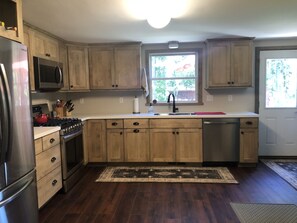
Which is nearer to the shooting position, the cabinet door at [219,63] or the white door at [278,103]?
the cabinet door at [219,63]

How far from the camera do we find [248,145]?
13.0 ft

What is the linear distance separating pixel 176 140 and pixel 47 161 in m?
2.13

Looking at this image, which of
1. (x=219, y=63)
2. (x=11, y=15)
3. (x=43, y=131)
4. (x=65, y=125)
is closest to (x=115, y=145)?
(x=65, y=125)

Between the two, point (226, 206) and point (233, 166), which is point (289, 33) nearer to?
point (233, 166)

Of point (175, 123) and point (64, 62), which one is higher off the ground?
point (64, 62)

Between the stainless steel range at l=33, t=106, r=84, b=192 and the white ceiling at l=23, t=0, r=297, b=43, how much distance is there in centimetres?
135

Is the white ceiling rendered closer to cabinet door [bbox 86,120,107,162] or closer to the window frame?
the window frame

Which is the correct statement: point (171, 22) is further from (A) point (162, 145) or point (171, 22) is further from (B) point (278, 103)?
(B) point (278, 103)

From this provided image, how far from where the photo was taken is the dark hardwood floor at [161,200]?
254cm

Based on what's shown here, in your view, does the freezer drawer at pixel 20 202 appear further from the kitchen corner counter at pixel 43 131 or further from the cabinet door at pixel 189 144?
the cabinet door at pixel 189 144

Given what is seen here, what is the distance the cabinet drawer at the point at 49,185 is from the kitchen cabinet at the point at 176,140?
1.65m

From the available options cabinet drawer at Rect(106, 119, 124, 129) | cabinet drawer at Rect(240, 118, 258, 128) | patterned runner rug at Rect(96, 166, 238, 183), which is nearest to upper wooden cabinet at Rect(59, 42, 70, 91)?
cabinet drawer at Rect(106, 119, 124, 129)

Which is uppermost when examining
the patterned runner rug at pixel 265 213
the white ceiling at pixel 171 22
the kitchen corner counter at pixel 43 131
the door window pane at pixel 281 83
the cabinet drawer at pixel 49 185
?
the white ceiling at pixel 171 22

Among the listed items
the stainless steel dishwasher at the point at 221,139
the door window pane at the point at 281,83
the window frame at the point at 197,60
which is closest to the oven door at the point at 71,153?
the window frame at the point at 197,60
